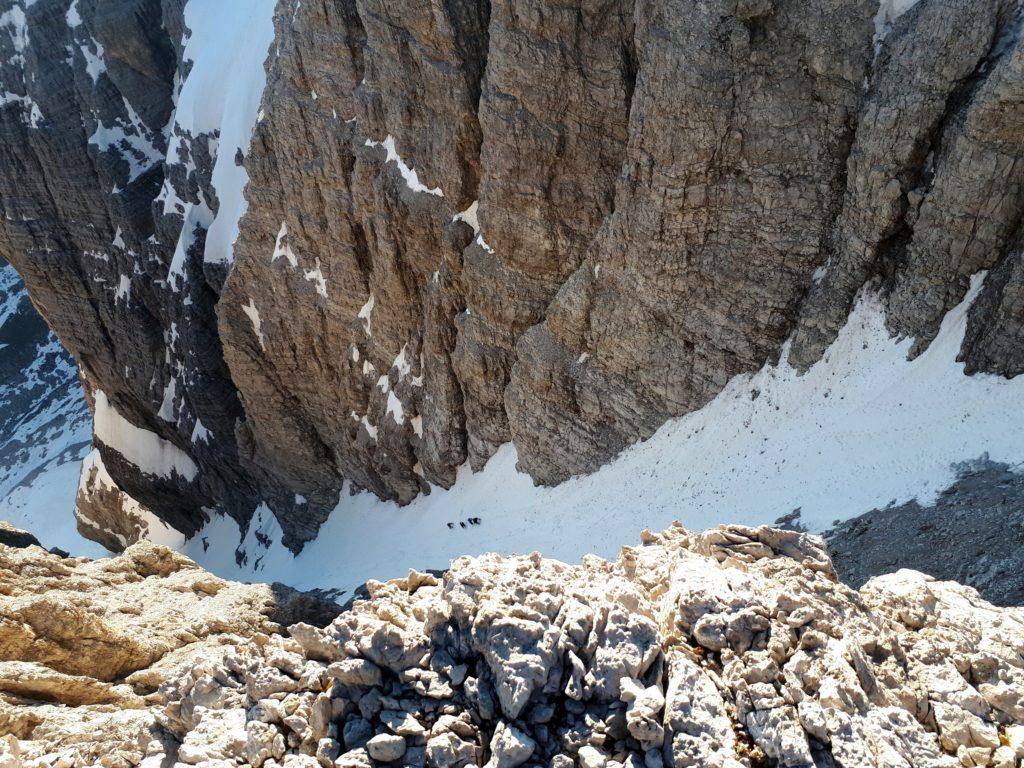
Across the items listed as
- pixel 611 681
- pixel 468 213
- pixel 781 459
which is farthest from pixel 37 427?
pixel 611 681

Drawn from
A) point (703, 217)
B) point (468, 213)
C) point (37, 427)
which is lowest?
point (703, 217)

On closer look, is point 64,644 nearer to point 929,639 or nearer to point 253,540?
point 929,639

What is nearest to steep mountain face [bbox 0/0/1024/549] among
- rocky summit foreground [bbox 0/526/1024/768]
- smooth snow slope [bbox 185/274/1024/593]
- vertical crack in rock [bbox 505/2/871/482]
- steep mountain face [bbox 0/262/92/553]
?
vertical crack in rock [bbox 505/2/871/482]

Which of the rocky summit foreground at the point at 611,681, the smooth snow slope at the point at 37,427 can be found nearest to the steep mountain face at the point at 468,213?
the rocky summit foreground at the point at 611,681

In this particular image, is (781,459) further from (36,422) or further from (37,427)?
(36,422)

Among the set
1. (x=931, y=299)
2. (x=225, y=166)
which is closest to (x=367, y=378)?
(x=225, y=166)

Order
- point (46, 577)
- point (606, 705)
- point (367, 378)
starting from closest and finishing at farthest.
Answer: point (606, 705) < point (46, 577) < point (367, 378)
